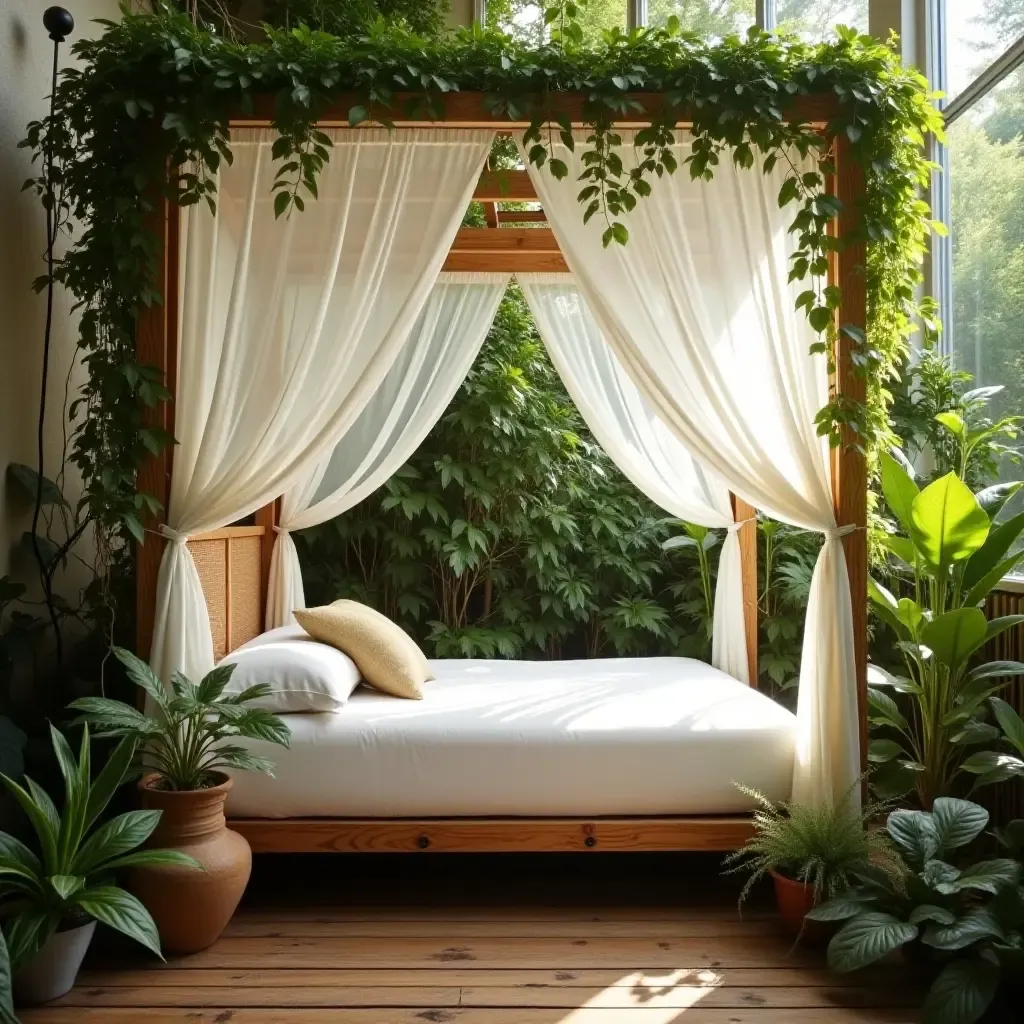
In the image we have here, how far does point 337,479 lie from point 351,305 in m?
1.26

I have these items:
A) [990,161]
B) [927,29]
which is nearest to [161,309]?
[990,161]

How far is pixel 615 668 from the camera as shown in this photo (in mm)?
3693

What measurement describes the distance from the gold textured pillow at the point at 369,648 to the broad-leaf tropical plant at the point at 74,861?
93cm

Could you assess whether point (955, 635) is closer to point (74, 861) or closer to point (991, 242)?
point (991, 242)

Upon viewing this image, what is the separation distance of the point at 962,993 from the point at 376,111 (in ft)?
9.50

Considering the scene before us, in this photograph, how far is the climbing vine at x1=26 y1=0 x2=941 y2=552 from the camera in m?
2.53

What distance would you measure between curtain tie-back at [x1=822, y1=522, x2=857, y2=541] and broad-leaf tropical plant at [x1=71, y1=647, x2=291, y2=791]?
180 centimetres

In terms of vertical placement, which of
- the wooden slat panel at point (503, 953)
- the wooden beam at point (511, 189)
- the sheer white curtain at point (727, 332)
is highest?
the wooden beam at point (511, 189)

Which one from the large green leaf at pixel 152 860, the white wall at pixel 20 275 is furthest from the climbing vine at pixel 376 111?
the large green leaf at pixel 152 860

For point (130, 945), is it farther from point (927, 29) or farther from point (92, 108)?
point (927, 29)

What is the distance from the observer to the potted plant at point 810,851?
2447mm

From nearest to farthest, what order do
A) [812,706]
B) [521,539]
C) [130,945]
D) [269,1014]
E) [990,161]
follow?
1. [269,1014]
2. [130,945]
3. [812,706]
4. [990,161]
5. [521,539]

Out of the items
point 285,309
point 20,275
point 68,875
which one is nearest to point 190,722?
point 68,875

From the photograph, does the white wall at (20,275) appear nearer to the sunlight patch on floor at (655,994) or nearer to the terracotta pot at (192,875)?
the terracotta pot at (192,875)
